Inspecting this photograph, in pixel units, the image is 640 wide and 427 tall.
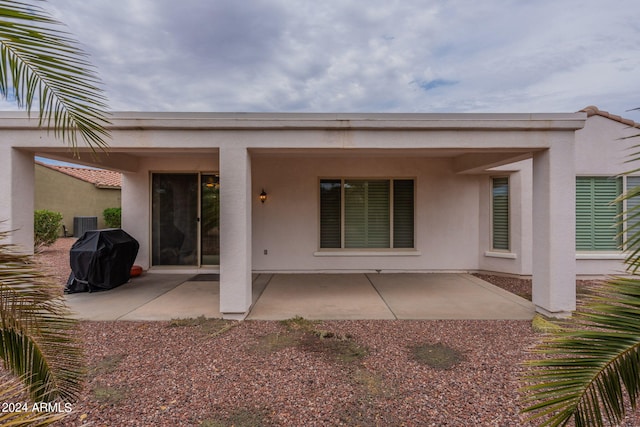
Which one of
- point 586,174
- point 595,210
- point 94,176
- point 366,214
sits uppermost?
point 94,176

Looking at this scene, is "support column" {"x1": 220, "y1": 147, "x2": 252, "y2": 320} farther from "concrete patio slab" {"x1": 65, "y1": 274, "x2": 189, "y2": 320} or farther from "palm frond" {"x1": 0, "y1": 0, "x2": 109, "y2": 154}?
"palm frond" {"x1": 0, "y1": 0, "x2": 109, "y2": 154}

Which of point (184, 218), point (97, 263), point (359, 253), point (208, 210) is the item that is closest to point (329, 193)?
point (359, 253)

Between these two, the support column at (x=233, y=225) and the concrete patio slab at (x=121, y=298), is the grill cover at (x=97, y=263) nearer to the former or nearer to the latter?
the concrete patio slab at (x=121, y=298)

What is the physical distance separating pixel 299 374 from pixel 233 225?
8.24 feet

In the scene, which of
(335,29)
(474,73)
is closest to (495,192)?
(474,73)

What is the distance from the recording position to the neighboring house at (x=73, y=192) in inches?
597

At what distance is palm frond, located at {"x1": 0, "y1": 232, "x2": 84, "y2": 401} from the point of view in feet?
5.15

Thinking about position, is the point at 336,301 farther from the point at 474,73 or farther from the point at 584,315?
the point at 474,73

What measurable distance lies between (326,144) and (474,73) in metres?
9.85

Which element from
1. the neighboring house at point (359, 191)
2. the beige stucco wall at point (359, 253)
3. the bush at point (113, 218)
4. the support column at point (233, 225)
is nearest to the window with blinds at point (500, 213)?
Result: the neighboring house at point (359, 191)

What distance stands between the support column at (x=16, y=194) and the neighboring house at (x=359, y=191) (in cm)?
2

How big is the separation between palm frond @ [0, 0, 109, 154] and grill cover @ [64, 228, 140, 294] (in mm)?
5239

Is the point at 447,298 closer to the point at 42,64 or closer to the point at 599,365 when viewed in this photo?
the point at 599,365

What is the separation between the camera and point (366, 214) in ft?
26.7
